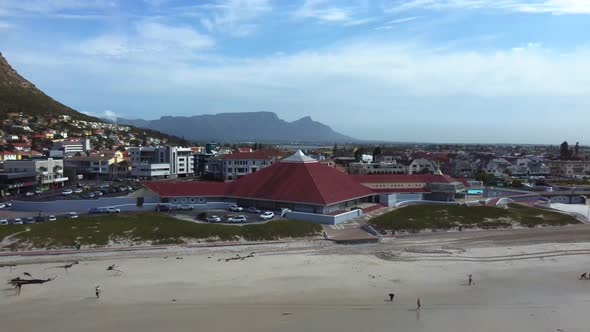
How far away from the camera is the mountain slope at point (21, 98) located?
130 metres

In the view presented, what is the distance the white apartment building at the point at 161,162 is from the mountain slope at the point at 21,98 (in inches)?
2348

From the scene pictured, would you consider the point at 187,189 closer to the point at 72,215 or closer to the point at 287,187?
the point at 287,187

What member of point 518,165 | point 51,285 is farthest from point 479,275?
point 518,165

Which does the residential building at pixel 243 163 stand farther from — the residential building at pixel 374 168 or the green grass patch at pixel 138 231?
the green grass patch at pixel 138 231

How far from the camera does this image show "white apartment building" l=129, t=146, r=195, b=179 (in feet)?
247

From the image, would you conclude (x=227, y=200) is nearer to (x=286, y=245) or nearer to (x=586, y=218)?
(x=286, y=245)

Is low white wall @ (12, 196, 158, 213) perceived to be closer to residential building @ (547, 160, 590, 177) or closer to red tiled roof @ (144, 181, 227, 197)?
red tiled roof @ (144, 181, 227, 197)

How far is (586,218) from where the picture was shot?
4628 cm

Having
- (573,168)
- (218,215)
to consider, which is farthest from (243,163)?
(573,168)

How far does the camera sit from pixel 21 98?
140625 mm

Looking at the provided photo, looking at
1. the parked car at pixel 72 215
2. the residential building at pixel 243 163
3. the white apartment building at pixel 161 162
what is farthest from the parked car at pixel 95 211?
the white apartment building at pixel 161 162

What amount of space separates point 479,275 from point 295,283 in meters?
11.4

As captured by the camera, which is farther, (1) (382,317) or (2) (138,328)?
(1) (382,317)

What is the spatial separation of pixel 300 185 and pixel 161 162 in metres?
43.6
